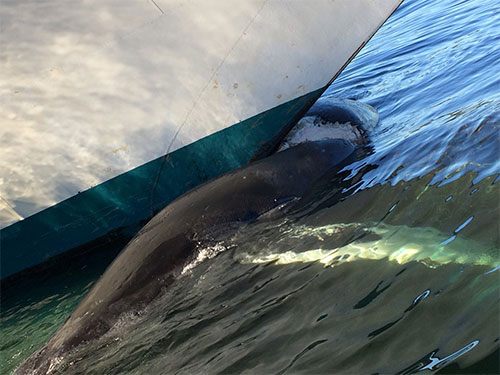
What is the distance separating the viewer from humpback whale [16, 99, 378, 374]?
13.2 ft

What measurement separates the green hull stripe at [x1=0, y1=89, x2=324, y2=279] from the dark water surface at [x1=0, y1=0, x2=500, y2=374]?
33cm

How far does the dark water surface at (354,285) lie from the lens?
2.77 metres

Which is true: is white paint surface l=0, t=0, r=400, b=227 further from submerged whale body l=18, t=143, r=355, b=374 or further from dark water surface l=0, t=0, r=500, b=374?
dark water surface l=0, t=0, r=500, b=374

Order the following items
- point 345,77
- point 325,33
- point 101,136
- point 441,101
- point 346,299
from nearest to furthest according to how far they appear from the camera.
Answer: point 346,299, point 101,136, point 325,33, point 441,101, point 345,77

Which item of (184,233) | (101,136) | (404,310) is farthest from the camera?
(101,136)

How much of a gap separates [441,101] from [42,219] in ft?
13.0

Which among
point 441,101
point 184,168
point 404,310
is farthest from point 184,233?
point 441,101

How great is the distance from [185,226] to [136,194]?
847 mm

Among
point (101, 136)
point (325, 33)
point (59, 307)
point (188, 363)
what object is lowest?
point (59, 307)

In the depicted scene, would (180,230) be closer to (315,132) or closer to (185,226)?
(185,226)

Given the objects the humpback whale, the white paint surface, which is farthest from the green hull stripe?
the humpback whale

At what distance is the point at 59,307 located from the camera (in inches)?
189

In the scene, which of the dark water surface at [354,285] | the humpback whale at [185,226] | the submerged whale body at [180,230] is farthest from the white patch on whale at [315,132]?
the dark water surface at [354,285]

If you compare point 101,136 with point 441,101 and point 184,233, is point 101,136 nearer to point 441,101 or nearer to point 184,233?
point 184,233
